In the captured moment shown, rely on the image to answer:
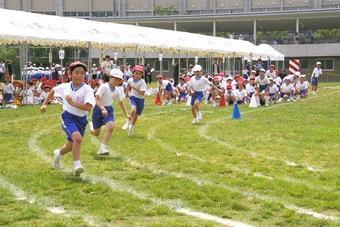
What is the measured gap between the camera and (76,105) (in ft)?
25.1

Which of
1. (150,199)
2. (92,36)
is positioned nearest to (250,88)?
(92,36)

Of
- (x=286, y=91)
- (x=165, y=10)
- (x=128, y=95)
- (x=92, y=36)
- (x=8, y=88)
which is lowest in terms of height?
(x=286, y=91)

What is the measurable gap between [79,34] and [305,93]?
36.0 feet

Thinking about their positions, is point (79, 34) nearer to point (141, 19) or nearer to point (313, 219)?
point (313, 219)

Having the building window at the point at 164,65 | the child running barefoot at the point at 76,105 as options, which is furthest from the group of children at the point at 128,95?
the building window at the point at 164,65

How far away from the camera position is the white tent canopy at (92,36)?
821 inches

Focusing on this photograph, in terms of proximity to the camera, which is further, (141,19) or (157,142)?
(141,19)

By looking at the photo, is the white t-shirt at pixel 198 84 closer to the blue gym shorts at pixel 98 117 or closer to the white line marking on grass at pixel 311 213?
the blue gym shorts at pixel 98 117

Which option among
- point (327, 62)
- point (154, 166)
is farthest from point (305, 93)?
point (327, 62)

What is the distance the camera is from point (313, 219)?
5531 millimetres

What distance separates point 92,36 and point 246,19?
32514 millimetres

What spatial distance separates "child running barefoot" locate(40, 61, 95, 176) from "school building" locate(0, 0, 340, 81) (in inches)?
1866

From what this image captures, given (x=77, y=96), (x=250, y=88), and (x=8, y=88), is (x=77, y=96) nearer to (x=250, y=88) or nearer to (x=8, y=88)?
(x=8, y=88)

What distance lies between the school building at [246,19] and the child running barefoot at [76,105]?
155 ft
